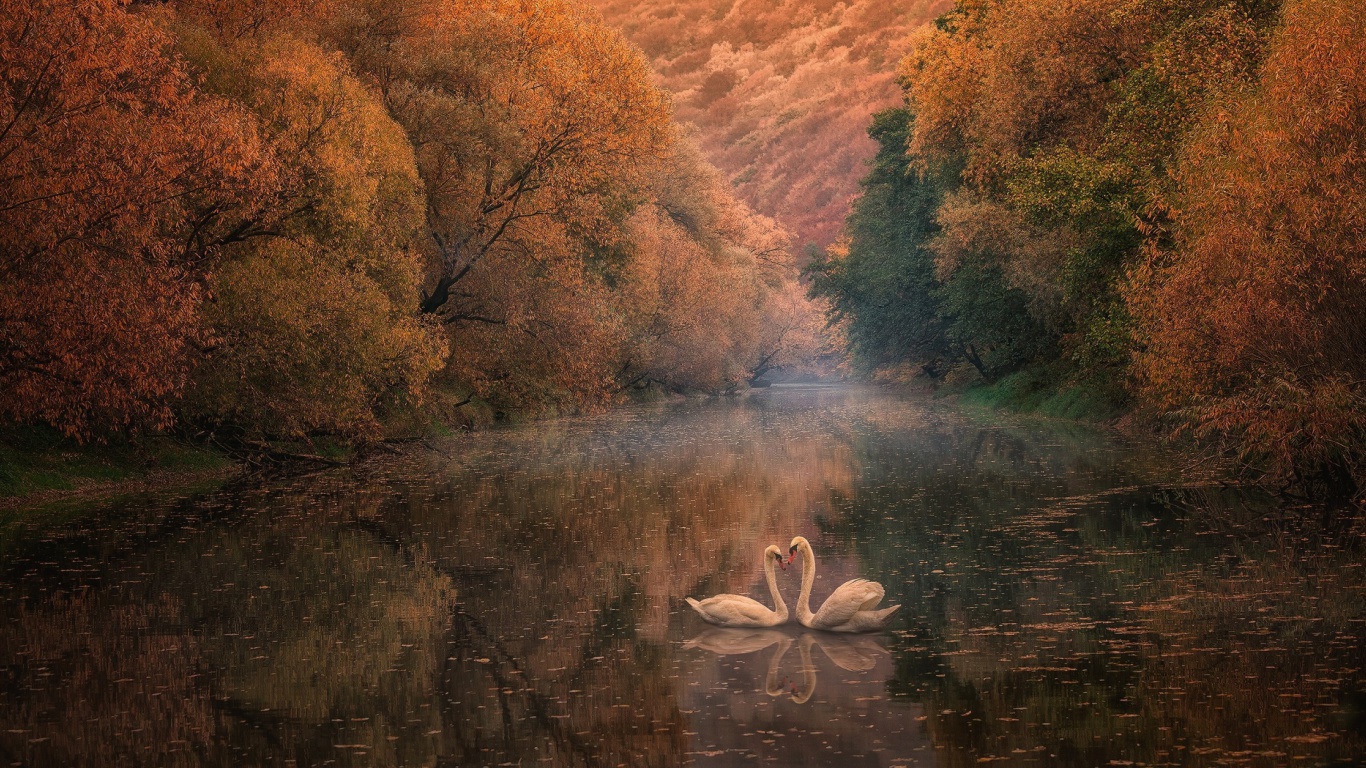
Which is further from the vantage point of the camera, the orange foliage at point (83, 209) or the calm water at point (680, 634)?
the orange foliage at point (83, 209)

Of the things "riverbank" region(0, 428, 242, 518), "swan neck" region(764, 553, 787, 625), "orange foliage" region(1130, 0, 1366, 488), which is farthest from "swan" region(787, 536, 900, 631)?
"riverbank" region(0, 428, 242, 518)

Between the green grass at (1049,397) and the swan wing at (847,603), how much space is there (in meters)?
31.6

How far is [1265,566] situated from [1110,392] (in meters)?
28.6

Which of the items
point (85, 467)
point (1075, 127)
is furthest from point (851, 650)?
point (1075, 127)

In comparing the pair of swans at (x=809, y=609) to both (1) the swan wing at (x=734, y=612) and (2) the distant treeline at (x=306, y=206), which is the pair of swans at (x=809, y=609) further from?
(2) the distant treeline at (x=306, y=206)

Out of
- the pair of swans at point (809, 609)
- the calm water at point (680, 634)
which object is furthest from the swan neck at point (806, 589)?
the calm water at point (680, 634)

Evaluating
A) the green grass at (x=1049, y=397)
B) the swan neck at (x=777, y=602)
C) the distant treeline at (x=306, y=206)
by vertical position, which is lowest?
the green grass at (x=1049, y=397)

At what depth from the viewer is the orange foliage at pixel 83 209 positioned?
76.3 feet

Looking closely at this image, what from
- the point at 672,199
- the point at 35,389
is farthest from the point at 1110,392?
the point at 672,199

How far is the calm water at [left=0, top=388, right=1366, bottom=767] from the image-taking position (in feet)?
34.8

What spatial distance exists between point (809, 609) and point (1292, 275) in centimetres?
1066

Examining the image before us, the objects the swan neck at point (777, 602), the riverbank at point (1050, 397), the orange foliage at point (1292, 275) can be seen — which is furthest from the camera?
the riverbank at point (1050, 397)

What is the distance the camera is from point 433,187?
43.4 m

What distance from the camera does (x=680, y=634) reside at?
14.9 m
